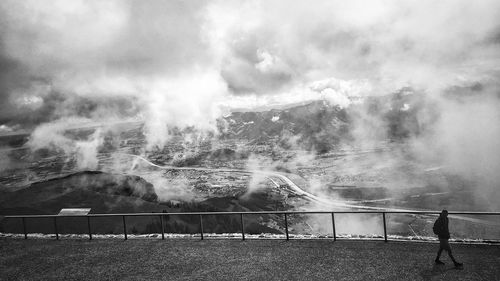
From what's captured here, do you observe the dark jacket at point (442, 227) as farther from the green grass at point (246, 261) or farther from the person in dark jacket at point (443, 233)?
the green grass at point (246, 261)

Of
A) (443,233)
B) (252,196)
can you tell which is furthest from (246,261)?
(252,196)

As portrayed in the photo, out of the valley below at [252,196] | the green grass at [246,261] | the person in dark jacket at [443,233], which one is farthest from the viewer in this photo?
the valley below at [252,196]

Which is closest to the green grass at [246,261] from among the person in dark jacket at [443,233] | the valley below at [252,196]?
the person in dark jacket at [443,233]

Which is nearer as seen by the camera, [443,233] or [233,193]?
[443,233]

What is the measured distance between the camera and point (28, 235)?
14.7m

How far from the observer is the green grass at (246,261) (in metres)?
9.03

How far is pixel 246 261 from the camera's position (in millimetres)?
10188

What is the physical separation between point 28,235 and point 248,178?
166946mm

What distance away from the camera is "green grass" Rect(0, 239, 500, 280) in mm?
9031

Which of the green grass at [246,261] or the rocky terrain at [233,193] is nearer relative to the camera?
the green grass at [246,261]

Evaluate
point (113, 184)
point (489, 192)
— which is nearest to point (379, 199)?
point (489, 192)

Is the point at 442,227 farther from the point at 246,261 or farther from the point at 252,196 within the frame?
the point at 252,196

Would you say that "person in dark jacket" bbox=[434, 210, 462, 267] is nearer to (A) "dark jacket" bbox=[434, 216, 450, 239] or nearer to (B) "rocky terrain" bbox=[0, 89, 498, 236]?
(A) "dark jacket" bbox=[434, 216, 450, 239]

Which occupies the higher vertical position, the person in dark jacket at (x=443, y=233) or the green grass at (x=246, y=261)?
the person in dark jacket at (x=443, y=233)
